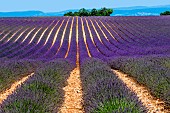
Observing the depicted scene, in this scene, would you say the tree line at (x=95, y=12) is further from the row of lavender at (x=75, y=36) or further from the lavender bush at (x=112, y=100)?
the lavender bush at (x=112, y=100)

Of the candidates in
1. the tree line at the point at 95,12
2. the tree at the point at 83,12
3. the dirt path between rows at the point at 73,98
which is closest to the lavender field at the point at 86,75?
the dirt path between rows at the point at 73,98

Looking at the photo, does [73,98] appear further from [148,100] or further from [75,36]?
[75,36]

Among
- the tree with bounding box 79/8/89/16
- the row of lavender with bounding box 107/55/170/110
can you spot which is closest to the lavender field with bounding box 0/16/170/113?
the row of lavender with bounding box 107/55/170/110

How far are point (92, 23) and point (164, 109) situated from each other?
37.3 metres

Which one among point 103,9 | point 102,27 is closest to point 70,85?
point 102,27

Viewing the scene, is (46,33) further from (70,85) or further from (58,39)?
(70,85)

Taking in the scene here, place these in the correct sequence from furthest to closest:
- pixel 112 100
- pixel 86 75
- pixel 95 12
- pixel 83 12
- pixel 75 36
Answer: pixel 83 12, pixel 95 12, pixel 75 36, pixel 86 75, pixel 112 100

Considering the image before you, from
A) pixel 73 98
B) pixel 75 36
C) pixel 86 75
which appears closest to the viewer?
pixel 73 98

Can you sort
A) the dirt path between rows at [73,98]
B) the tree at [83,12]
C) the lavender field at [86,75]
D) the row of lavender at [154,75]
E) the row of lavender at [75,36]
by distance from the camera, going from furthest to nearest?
the tree at [83,12] < the row of lavender at [75,36] < the row of lavender at [154,75] < the dirt path between rows at [73,98] < the lavender field at [86,75]

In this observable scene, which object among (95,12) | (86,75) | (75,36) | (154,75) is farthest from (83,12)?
(154,75)

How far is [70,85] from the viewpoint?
1203 centimetres

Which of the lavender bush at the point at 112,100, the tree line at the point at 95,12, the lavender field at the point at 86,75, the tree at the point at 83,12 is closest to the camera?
the lavender bush at the point at 112,100

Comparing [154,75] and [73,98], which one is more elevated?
[154,75]

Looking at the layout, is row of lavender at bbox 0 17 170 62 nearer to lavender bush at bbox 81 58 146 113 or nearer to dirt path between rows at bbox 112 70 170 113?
dirt path between rows at bbox 112 70 170 113
